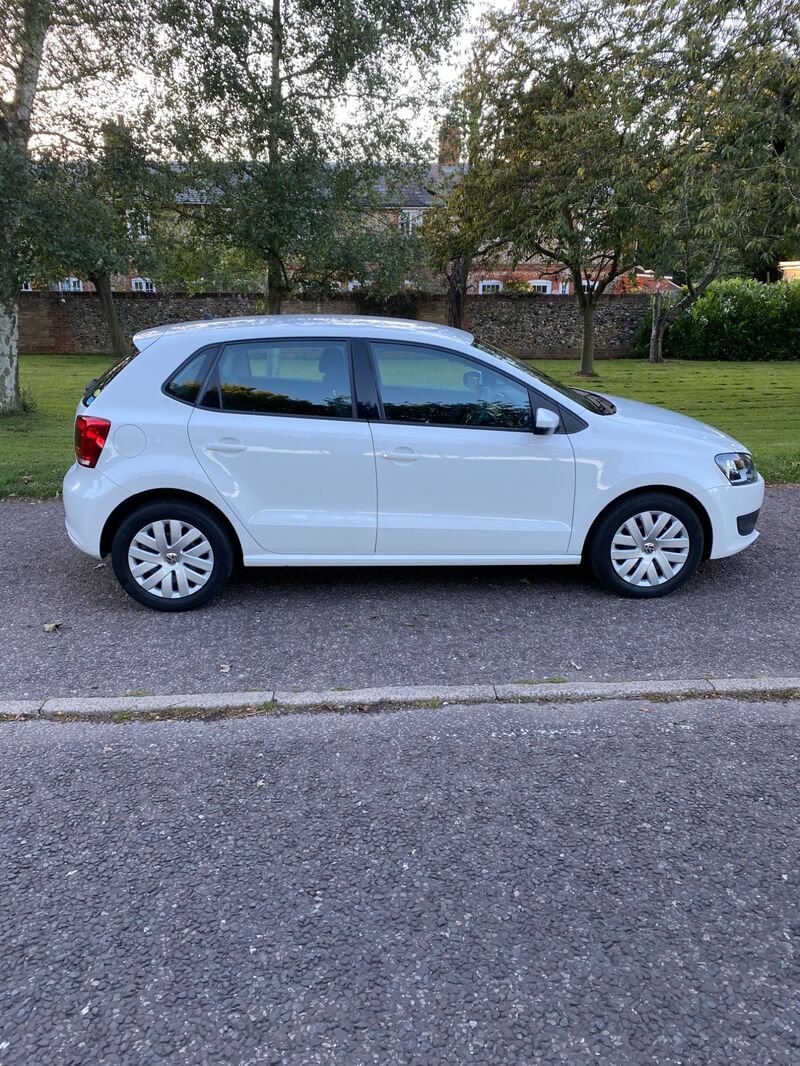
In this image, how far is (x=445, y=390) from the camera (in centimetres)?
502

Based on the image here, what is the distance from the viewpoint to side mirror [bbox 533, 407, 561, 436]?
489cm

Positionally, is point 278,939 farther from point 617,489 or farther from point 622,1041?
point 617,489

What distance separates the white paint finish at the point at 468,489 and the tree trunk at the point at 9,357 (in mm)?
9631

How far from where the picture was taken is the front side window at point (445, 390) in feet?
16.4

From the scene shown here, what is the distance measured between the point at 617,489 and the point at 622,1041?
3475 millimetres

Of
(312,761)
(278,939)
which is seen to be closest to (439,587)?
(312,761)

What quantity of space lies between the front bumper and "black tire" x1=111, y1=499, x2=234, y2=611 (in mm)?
3128

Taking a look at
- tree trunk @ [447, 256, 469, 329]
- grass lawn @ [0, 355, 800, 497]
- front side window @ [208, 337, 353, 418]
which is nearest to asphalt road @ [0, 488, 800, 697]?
front side window @ [208, 337, 353, 418]

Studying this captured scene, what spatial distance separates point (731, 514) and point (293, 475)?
9.37 ft

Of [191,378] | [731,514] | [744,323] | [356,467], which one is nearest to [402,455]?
[356,467]

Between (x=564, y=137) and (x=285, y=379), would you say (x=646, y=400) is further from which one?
(x=285, y=379)

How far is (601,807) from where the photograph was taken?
307 centimetres

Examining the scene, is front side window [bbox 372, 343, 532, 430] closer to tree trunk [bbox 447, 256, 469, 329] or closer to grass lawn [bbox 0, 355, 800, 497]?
grass lawn [bbox 0, 355, 800, 497]

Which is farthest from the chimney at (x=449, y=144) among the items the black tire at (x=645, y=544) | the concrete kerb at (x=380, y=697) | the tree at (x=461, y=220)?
the concrete kerb at (x=380, y=697)
